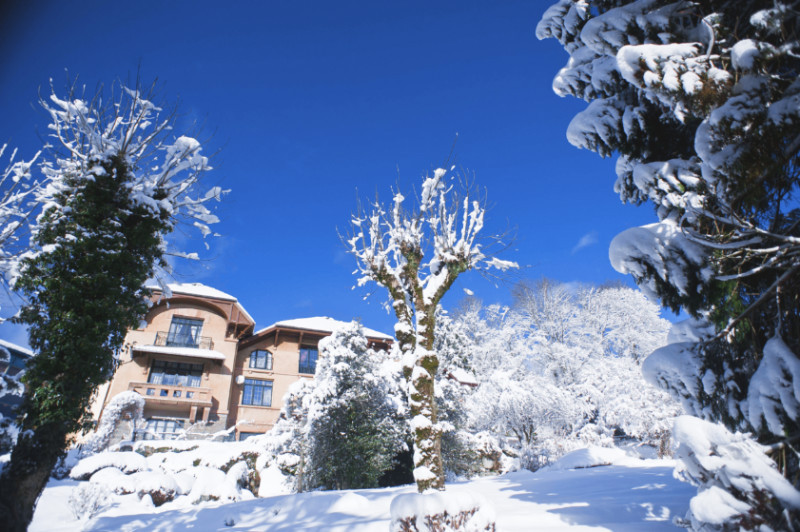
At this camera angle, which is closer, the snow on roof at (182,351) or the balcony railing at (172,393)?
the balcony railing at (172,393)

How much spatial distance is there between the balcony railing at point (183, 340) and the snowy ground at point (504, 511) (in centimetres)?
1684

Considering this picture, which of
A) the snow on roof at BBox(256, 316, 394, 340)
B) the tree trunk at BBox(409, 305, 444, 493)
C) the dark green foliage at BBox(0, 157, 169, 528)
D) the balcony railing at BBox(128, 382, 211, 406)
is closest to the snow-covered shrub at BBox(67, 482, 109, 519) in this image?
the dark green foliage at BBox(0, 157, 169, 528)

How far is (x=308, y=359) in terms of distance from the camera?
30.0m

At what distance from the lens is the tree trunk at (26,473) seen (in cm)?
524

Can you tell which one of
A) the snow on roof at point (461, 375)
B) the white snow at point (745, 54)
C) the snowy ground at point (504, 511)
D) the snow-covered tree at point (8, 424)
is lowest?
the snowy ground at point (504, 511)

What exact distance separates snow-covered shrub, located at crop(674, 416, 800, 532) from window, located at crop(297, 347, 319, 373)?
2844 centimetres

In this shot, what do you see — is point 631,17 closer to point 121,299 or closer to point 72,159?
point 121,299

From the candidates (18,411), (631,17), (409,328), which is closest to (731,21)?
(631,17)

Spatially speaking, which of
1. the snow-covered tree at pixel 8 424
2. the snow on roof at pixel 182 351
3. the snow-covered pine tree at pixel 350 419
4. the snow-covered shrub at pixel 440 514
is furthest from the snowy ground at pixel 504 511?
the snow on roof at pixel 182 351

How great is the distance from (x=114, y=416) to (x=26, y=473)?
1762 cm

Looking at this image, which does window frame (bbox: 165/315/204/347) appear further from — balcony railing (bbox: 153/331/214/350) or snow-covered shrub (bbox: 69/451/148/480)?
snow-covered shrub (bbox: 69/451/148/480)

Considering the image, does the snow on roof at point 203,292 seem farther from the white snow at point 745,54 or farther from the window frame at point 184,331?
the white snow at point 745,54

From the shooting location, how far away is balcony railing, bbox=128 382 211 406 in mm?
24047

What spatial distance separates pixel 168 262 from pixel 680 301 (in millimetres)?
8657
